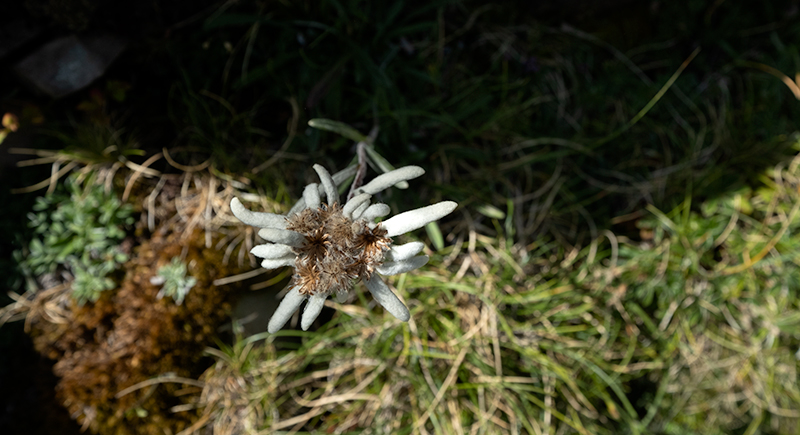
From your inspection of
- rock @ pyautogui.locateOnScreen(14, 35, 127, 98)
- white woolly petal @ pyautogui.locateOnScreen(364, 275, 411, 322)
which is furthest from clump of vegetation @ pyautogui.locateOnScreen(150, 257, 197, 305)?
white woolly petal @ pyautogui.locateOnScreen(364, 275, 411, 322)

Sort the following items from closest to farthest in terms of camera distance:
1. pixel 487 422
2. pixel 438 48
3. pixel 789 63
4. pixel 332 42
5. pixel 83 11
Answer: pixel 83 11, pixel 332 42, pixel 438 48, pixel 487 422, pixel 789 63

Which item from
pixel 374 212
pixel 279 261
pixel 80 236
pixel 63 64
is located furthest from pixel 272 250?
pixel 63 64

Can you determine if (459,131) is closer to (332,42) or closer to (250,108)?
(332,42)

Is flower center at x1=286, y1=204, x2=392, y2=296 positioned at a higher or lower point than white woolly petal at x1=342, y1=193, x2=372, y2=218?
lower

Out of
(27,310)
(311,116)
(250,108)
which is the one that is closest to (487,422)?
(311,116)

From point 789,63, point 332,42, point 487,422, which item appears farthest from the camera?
point 789,63

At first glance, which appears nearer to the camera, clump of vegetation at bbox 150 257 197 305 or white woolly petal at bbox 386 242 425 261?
white woolly petal at bbox 386 242 425 261

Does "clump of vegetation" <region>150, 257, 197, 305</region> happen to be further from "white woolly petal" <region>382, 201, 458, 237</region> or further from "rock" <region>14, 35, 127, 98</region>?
"white woolly petal" <region>382, 201, 458, 237</region>

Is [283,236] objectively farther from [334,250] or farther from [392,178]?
[392,178]
